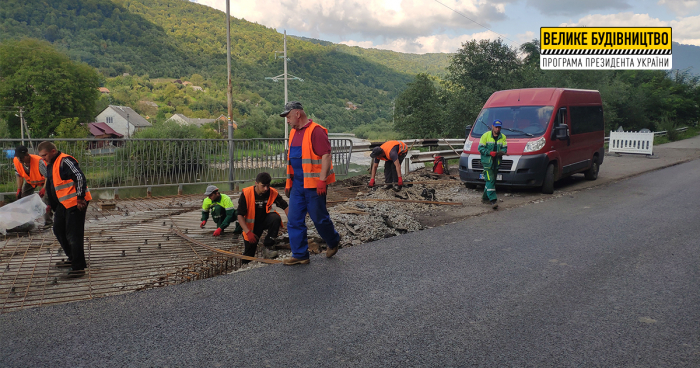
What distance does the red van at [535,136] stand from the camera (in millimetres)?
10672

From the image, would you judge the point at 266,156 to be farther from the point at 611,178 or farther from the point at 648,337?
the point at 648,337

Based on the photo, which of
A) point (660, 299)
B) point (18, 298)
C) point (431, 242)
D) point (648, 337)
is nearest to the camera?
point (648, 337)

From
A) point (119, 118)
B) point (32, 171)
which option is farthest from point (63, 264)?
point (119, 118)

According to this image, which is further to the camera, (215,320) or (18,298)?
(18,298)

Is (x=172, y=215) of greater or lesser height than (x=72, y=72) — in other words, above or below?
below

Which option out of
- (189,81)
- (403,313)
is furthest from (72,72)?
(403,313)

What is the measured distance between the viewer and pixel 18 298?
15.3ft

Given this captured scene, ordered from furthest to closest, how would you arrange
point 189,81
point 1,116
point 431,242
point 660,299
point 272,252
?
point 189,81, point 1,116, point 431,242, point 272,252, point 660,299

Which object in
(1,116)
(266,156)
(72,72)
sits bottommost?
(266,156)

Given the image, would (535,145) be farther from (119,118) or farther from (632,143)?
(119,118)

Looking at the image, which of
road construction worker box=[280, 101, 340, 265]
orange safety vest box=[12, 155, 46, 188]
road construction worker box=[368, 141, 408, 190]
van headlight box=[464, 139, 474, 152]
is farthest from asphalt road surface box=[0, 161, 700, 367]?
orange safety vest box=[12, 155, 46, 188]

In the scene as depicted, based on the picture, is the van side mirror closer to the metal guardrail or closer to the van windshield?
the van windshield

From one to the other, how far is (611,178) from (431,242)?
32.2ft

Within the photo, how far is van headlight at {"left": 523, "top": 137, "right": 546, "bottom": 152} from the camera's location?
1062cm
